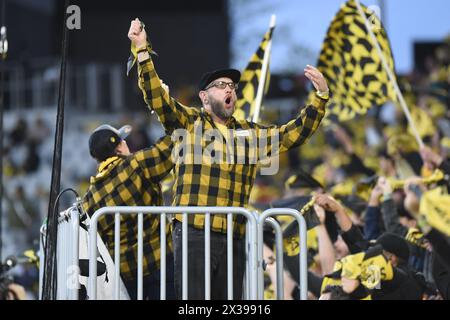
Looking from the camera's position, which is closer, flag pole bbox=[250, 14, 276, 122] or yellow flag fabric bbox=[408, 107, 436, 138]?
flag pole bbox=[250, 14, 276, 122]

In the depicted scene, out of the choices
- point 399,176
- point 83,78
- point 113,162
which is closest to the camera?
point 113,162

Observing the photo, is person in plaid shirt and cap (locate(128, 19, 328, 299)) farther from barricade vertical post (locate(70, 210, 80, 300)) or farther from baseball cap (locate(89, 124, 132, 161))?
baseball cap (locate(89, 124, 132, 161))

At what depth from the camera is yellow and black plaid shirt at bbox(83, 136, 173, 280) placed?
9062 millimetres

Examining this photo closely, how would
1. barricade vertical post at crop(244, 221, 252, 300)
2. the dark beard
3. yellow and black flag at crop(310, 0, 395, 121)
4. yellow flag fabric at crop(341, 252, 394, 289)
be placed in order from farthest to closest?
yellow and black flag at crop(310, 0, 395, 121)
yellow flag fabric at crop(341, 252, 394, 289)
the dark beard
barricade vertical post at crop(244, 221, 252, 300)

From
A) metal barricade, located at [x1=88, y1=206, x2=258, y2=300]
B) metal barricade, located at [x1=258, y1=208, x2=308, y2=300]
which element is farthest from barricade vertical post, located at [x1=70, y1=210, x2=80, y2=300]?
metal barricade, located at [x1=258, y1=208, x2=308, y2=300]

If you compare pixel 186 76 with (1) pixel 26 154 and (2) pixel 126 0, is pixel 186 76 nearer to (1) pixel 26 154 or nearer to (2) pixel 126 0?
(2) pixel 126 0

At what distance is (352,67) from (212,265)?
17.2ft

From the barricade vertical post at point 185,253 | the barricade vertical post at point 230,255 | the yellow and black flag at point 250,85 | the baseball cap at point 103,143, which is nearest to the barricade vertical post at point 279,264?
the barricade vertical post at point 230,255

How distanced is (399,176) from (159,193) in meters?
4.62

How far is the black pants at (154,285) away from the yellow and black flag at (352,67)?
13.7 ft

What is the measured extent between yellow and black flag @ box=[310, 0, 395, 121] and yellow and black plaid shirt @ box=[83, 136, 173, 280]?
3.68 metres
